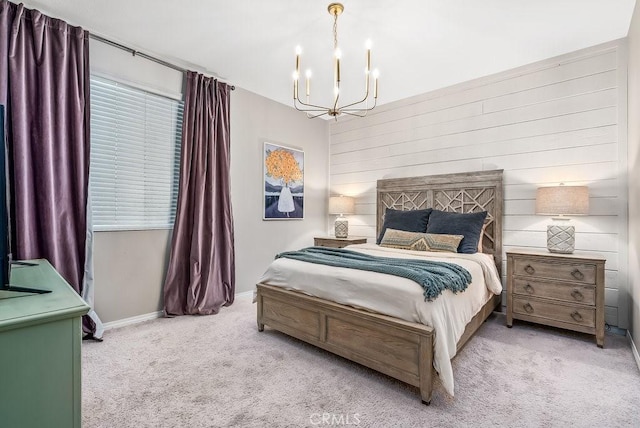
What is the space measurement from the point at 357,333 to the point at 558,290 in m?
1.94

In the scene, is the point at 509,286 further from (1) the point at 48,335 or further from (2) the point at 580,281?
(1) the point at 48,335

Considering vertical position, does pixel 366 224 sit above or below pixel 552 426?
above

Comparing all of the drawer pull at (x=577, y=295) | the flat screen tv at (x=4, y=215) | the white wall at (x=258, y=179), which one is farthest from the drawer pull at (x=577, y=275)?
the flat screen tv at (x=4, y=215)

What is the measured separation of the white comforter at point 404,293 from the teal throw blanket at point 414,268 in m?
0.04

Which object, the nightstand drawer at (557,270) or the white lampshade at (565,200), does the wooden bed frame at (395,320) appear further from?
the white lampshade at (565,200)

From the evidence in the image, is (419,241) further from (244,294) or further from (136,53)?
(136,53)

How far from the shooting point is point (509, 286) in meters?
3.02

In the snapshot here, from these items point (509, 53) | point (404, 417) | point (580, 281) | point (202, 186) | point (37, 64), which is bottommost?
point (404, 417)

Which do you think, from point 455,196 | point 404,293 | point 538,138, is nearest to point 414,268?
point 404,293

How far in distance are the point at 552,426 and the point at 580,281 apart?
153 centimetres

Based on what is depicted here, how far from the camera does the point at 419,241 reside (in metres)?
3.37

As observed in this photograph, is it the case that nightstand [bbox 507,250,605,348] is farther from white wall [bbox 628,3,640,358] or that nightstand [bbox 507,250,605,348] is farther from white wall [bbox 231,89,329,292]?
white wall [bbox 231,89,329,292]

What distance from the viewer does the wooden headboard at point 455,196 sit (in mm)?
3463

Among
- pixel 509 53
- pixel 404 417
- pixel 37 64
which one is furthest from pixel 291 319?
pixel 509 53
